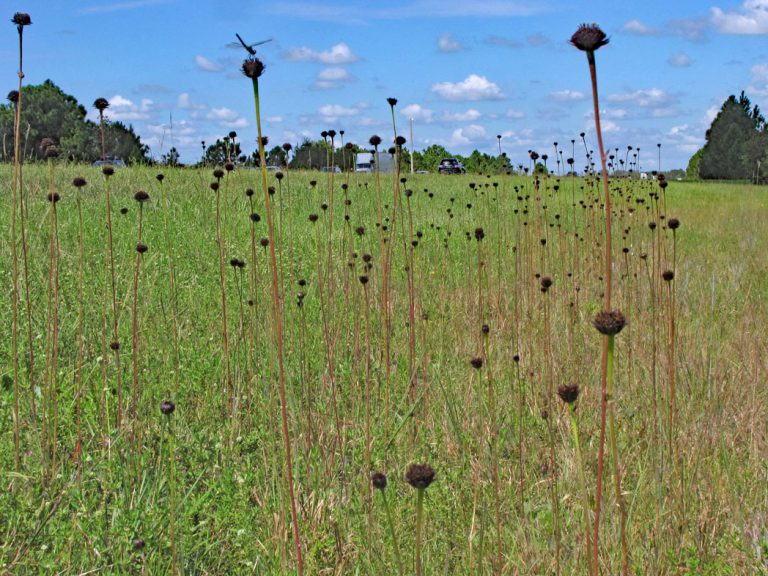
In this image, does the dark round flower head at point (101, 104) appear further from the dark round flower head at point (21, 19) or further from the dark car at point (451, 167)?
the dark car at point (451, 167)

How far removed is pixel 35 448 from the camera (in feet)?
9.14

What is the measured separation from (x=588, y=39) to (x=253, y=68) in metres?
0.54

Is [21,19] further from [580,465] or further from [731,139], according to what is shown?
[731,139]

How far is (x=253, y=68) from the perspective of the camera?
123 centimetres

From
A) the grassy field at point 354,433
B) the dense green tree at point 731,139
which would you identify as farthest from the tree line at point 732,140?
the grassy field at point 354,433

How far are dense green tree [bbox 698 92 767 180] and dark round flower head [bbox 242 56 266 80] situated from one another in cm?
5203

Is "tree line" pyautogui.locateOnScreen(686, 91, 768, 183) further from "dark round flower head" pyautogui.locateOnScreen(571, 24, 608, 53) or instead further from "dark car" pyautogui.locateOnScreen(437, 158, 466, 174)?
"dark round flower head" pyautogui.locateOnScreen(571, 24, 608, 53)

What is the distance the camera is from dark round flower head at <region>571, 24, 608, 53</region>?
108 cm

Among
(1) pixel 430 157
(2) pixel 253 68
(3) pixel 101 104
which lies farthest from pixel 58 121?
(2) pixel 253 68

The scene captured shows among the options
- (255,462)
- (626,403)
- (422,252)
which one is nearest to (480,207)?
(422,252)

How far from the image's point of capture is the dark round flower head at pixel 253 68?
4.02 ft

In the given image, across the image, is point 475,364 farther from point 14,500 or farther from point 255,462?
point 14,500

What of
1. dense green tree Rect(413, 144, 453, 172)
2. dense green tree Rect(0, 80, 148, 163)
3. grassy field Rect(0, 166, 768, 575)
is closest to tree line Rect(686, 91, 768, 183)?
dense green tree Rect(413, 144, 453, 172)

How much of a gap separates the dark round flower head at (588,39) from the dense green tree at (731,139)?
51.9 m
